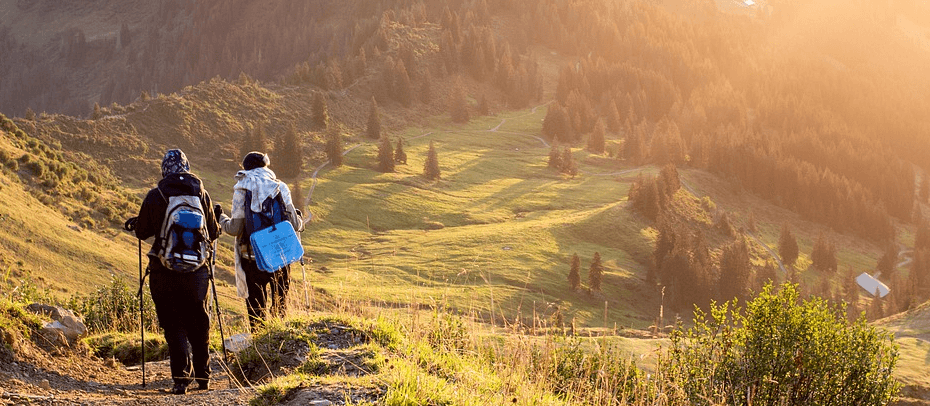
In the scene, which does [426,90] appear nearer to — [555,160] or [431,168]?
[555,160]

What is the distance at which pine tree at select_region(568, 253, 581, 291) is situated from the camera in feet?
252

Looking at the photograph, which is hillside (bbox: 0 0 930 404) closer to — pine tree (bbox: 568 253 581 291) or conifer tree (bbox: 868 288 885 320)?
conifer tree (bbox: 868 288 885 320)

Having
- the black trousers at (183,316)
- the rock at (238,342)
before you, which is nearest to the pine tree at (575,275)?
the rock at (238,342)

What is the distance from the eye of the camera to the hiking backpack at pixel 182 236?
10.3 meters

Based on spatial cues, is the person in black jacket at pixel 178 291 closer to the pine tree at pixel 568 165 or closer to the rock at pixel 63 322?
the rock at pixel 63 322

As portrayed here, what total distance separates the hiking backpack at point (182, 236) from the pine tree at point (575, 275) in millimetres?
68049

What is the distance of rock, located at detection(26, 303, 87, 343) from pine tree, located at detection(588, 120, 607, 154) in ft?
445

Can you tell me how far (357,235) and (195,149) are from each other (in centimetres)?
2692

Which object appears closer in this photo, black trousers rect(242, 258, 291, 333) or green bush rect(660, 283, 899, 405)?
black trousers rect(242, 258, 291, 333)

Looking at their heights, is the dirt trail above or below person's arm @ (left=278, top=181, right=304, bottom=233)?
below

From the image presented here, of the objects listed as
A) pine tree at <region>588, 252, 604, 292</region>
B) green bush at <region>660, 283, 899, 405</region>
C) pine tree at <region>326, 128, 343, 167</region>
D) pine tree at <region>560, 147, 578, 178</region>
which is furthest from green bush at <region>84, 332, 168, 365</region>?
pine tree at <region>560, 147, 578, 178</region>

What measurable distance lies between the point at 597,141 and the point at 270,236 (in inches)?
5364

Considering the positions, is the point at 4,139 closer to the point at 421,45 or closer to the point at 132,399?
the point at 132,399

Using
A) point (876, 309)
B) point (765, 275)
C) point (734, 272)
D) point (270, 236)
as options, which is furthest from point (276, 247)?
point (876, 309)
